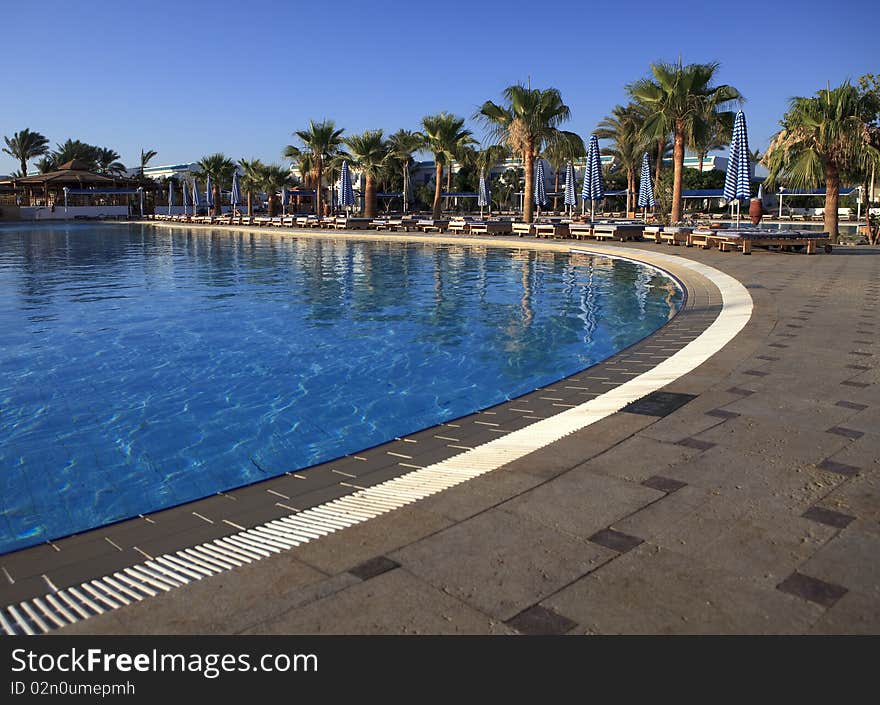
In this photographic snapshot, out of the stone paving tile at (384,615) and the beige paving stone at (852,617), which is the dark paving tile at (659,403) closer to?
the beige paving stone at (852,617)

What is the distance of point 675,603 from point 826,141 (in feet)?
79.3

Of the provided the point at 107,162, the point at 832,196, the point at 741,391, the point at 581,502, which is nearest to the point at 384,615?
the point at 581,502

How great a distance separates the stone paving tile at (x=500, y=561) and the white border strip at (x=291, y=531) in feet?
1.86

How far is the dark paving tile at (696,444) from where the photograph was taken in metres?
4.79

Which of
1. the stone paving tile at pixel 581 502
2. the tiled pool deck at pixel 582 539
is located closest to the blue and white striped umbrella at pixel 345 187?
the tiled pool deck at pixel 582 539

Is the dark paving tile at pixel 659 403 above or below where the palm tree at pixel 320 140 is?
below

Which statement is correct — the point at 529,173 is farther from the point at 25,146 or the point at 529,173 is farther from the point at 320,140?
the point at 25,146

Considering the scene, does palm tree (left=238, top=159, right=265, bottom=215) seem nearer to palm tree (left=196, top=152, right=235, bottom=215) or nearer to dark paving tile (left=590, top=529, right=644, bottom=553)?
palm tree (left=196, top=152, right=235, bottom=215)

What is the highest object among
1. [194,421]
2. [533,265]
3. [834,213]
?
[834,213]
